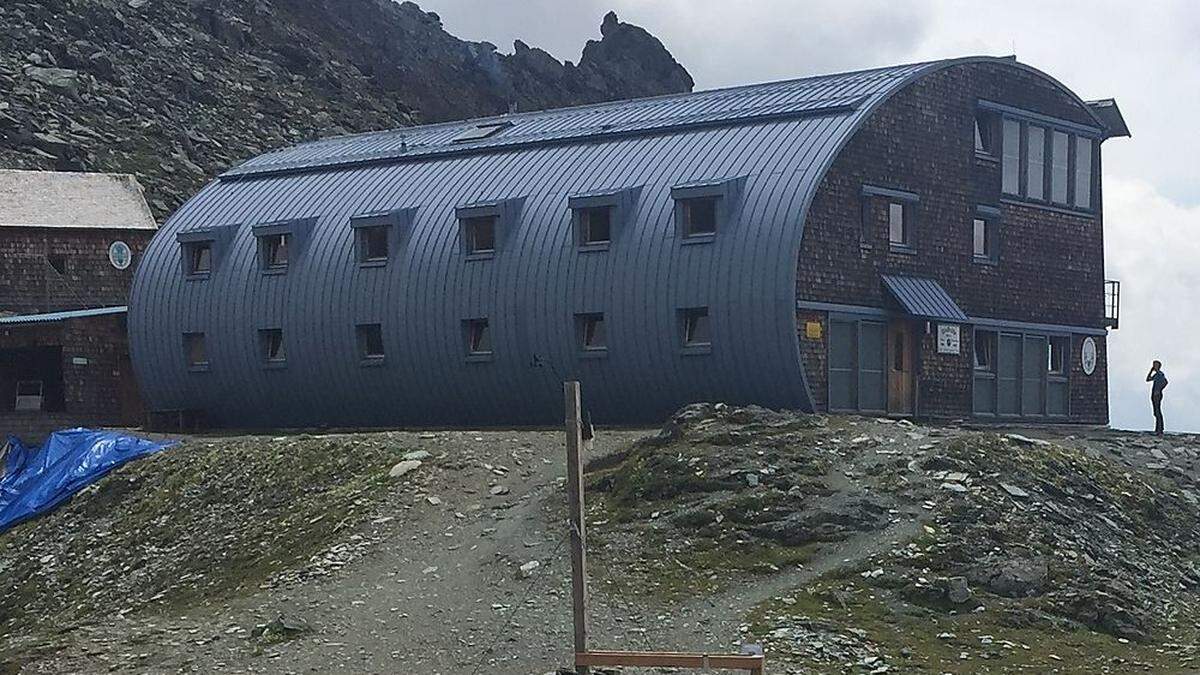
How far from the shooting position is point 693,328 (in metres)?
39.4

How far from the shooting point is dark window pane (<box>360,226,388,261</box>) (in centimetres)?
4506

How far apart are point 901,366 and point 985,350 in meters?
3.51

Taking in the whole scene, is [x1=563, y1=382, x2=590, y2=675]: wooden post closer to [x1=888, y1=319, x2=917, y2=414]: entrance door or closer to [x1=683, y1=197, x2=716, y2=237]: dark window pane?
[x1=683, y1=197, x2=716, y2=237]: dark window pane

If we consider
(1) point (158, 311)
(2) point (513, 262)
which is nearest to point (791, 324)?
(2) point (513, 262)

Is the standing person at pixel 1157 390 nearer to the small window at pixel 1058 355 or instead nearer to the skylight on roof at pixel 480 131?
the small window at pixel 1058 355

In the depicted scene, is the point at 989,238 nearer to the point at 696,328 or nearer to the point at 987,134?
the point at 987,134

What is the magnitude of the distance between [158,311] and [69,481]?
10985 millimetres

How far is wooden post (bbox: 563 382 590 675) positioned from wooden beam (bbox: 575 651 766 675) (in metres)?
0.12

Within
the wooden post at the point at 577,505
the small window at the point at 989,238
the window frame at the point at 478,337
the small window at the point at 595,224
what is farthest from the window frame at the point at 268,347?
the wooden post at the point at 577,505

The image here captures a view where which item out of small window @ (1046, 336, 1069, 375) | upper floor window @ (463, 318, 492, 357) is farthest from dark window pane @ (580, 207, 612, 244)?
small window @ (1046, 336, 1069, 375)

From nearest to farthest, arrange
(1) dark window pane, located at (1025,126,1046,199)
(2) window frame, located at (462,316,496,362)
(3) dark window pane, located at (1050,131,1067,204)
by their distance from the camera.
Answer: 1. (2) window frame, located at (462,316,496,362)
2. (1) dark window pane, located at (1025,126,1046,199)
3. (3) dark window pane, located at (1050,131,1067,204)

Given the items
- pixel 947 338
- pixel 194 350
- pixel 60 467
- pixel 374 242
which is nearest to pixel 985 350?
pixel 947 338

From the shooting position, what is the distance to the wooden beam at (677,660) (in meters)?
20.4

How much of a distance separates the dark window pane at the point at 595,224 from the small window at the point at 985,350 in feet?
31.3
